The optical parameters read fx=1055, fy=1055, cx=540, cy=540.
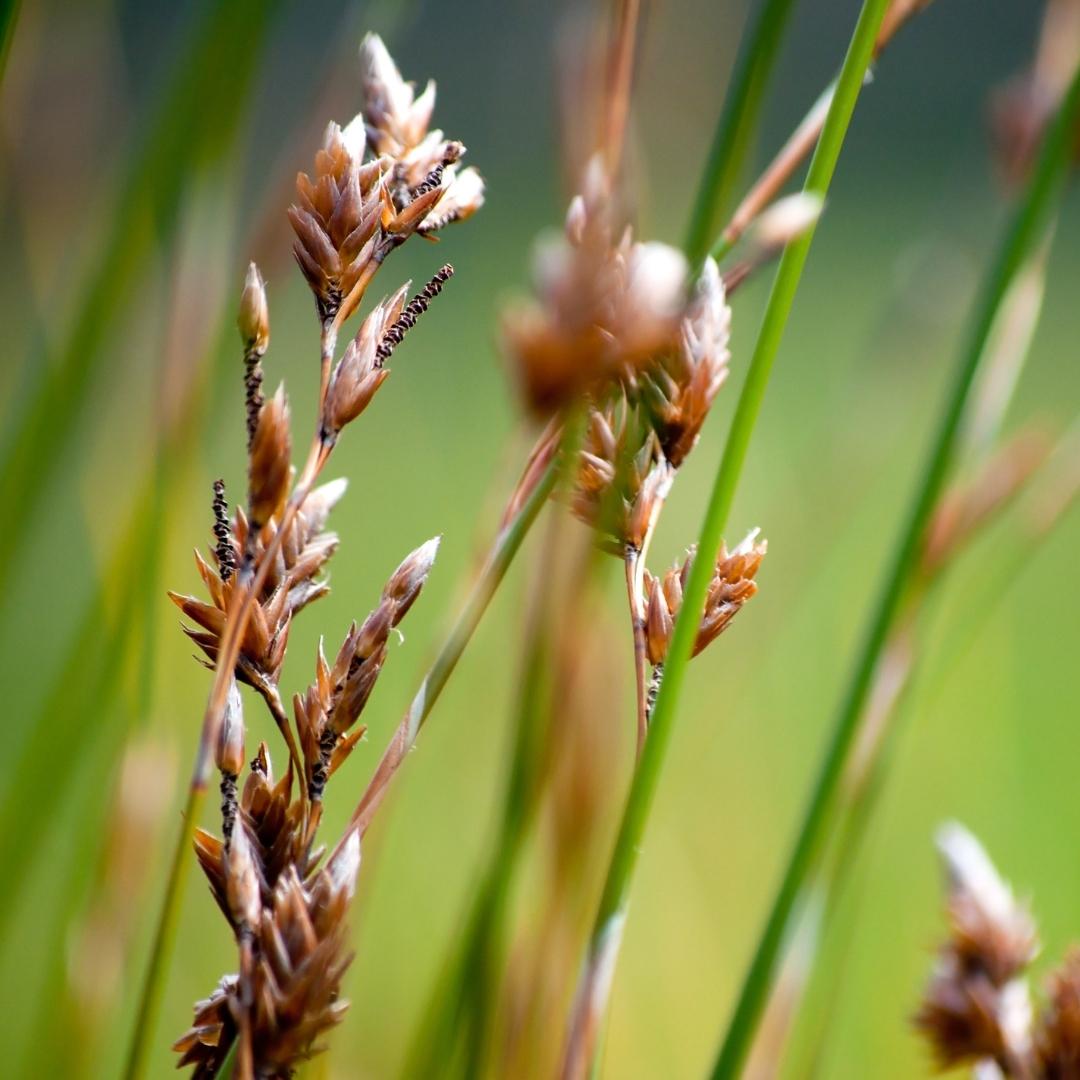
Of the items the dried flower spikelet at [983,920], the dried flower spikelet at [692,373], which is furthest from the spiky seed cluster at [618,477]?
the dried flower spikelet at [983,920]

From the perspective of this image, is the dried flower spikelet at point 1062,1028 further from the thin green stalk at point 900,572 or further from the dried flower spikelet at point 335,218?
the dried flower spikelet at point 335,218

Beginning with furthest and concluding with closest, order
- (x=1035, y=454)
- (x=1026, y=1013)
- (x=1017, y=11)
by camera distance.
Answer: (x=1017, y=11)
(x=1035, y=454)
(x=1026, y=1013)

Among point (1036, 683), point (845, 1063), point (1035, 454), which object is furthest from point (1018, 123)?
point (1036, 683)

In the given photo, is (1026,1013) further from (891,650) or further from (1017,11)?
(1017,11)

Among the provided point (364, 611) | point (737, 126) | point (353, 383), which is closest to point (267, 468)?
point (353, 383)

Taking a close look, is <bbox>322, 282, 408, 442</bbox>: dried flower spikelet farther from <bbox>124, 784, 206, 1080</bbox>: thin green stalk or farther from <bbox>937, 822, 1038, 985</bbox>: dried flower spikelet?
<bbox>937, 822, 1038, 985</bbox>: dried flower spikelet

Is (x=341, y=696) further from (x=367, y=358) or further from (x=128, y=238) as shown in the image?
(x=128, y=238)

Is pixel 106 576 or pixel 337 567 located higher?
pixel 337 567
